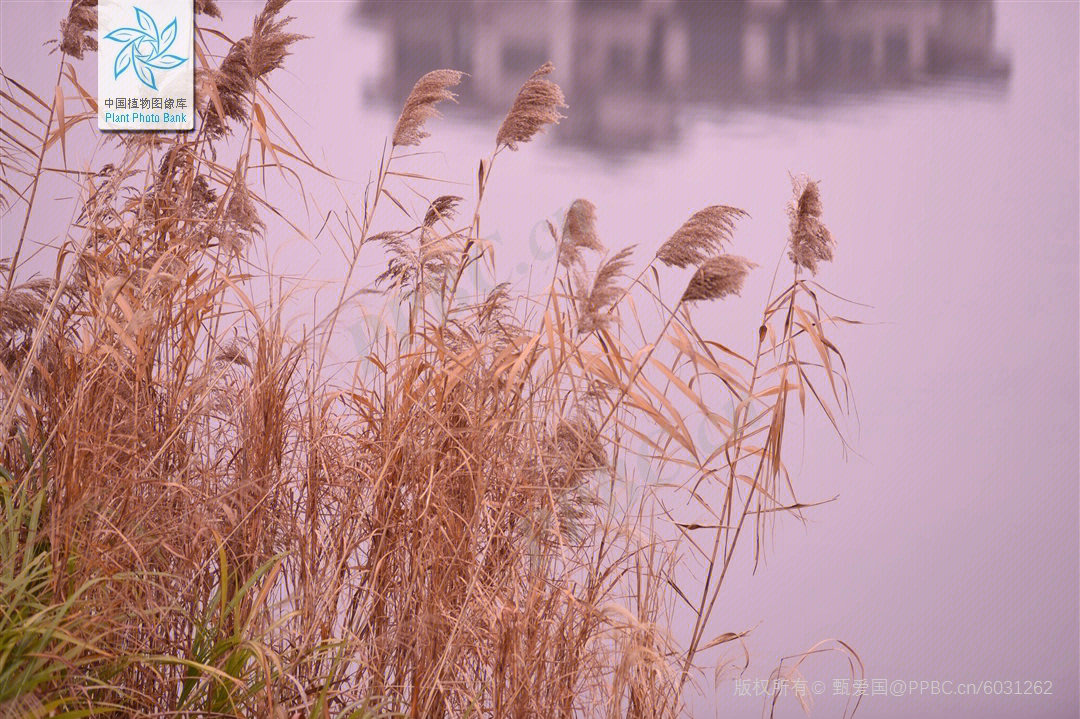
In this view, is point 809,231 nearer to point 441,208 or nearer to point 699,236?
point 699,236

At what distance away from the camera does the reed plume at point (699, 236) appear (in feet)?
5.80

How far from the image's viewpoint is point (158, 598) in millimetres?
1836

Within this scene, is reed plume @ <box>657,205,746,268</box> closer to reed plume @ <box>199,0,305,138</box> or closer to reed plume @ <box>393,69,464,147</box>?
reed plume @ <box>393,69,464,147</box>

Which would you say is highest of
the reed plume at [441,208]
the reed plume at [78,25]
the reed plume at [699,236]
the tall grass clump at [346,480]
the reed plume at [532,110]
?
the reed plume at [78,25]

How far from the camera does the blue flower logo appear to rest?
9.95 feet

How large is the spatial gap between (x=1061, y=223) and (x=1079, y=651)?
142 centimetres

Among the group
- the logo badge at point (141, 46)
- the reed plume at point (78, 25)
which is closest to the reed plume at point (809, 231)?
the reed plume at point (78, 25)

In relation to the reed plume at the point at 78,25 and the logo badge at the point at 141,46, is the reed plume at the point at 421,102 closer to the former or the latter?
the reed plume at the point at 78,25

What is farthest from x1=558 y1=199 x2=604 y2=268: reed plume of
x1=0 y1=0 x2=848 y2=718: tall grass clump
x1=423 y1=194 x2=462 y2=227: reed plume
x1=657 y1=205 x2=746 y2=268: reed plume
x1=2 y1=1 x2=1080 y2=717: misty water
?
x1=2 y1=1 x2=1080 y2=717: misty water

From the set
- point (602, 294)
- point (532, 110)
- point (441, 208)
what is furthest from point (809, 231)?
point (441, 208)

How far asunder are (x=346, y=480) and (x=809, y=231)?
0.90m

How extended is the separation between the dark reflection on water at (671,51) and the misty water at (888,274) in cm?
1

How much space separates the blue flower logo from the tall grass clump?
0.95 meters

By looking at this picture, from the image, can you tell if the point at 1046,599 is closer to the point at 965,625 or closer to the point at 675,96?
the point at 965,625
